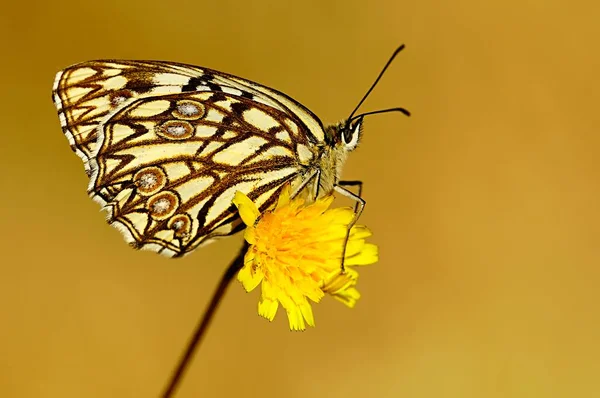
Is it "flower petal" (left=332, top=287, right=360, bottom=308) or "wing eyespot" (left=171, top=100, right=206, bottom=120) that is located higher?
"wing eyespot" (left=171, top=100, right=206, bottom=120)

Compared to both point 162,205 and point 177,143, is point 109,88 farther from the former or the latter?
point 162,205

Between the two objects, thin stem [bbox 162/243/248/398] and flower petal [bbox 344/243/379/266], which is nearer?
thin stem [bbox 162/243/248/398]

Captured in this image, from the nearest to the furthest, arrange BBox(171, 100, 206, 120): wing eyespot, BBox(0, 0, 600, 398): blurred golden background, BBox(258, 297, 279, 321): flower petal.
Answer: BBox(258, 297, 279, 321): flower petal → BBox(171, 100, 206, 120): wing eyespot → BBox(0, 0, 600, 398): blurred golden background

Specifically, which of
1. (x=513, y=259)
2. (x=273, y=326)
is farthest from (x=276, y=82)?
(x=513, y=259)

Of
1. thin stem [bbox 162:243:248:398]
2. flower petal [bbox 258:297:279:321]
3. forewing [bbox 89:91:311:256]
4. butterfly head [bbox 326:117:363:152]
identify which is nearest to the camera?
thin stem [bbox 162:243:248:398]

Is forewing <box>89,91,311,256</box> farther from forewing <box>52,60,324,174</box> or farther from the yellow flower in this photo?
the yellow flower

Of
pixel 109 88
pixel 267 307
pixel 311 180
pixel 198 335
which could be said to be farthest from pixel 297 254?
pixel 109 88

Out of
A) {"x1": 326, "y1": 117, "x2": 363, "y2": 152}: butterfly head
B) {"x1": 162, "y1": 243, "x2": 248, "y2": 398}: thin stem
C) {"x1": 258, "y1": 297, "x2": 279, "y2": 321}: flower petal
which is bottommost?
{"x1": 162, "y1": 243, "x2": 248, "y2": 398}: thin stem

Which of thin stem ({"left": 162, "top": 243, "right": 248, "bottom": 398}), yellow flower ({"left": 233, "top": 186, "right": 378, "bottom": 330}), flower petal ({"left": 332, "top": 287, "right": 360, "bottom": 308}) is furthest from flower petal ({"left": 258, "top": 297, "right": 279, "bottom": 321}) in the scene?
flower petal ({"left": 332, "top": 287, "right": 360, "bottom": 308})

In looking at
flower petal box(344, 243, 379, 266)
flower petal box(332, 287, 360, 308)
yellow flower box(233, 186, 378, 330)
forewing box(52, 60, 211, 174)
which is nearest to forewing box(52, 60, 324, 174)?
forewing box(52, 60, 211, 174)
